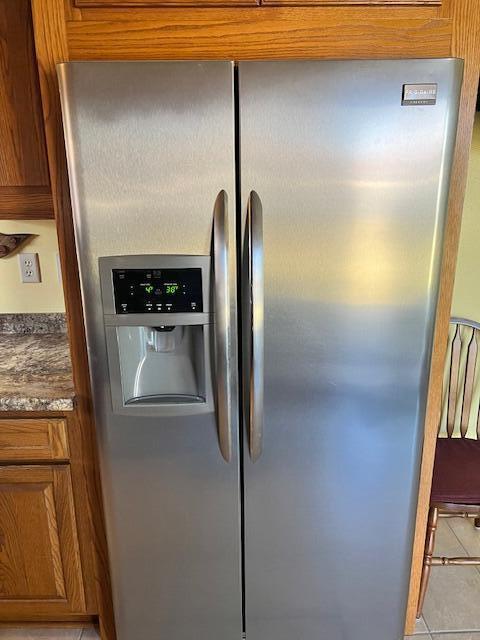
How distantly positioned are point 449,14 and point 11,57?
1217 mm

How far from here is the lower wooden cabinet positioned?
1542 mm

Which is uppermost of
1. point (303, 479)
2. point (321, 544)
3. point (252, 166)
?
point (252, 166)

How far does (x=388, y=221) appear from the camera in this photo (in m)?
1.25

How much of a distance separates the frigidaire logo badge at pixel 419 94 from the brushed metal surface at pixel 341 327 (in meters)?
0.02

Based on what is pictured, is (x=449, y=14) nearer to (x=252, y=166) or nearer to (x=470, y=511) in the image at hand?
(x=252, y=166)

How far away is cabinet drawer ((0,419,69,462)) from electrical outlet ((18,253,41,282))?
28.6 inches

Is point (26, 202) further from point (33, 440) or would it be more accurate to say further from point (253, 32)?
point (253, 32)

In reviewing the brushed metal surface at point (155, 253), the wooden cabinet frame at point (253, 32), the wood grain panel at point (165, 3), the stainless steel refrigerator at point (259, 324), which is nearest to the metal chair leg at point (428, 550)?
the stainless steel refrigerator at point (259, 324)

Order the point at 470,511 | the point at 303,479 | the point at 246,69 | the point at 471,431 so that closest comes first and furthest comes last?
1. the point at 246,69
2. the point at 303,479
3. the point at 470,511
4. the point at 471,431

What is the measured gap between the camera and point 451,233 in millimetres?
1398

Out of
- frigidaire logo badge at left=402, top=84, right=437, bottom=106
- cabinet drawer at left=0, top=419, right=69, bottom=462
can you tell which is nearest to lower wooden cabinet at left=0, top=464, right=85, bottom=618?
cabinet drawer at left=0, top=419, right=69, bottom=462

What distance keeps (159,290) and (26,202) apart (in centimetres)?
66

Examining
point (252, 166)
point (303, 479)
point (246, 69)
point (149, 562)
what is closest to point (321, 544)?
point (303, 479)

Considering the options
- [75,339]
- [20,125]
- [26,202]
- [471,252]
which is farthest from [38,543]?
[471,252]
